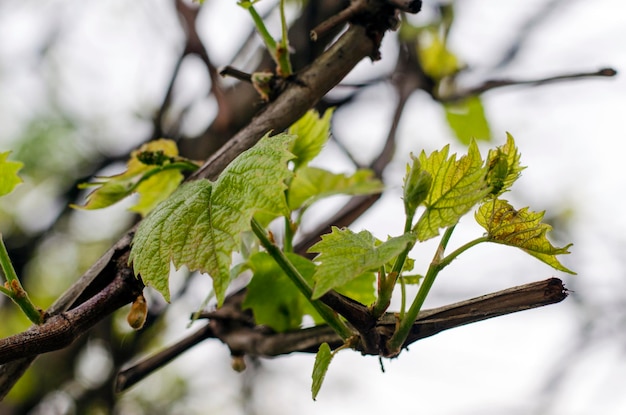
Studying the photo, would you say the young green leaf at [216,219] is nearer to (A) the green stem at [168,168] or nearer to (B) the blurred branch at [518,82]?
(A) the green stem at [168,168]

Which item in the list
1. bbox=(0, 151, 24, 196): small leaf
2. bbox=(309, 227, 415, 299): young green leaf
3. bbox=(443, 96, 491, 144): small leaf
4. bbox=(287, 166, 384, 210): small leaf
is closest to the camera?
bbox=(309, 227, 415, 299): young green leaf

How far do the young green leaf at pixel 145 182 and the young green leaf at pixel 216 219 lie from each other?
104 millimetres

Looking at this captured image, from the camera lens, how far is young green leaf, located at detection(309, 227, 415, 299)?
0.91ft

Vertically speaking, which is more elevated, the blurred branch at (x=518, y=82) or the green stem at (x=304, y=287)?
the green stem at (x=304, y=287)

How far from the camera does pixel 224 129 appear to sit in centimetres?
89

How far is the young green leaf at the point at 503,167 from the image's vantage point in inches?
12.7

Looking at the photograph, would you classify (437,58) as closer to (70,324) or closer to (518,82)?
(518,82)

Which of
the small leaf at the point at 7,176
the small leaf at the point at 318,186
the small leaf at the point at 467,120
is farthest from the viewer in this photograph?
the small leaf at the point at 467,120

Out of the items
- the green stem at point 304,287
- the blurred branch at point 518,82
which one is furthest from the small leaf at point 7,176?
the blurred branch at point 518,82

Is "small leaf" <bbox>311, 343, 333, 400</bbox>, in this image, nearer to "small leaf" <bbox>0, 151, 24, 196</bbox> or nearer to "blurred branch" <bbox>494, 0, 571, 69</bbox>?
"small leaf" <bbox>0, 151, 24, 196</bbox>

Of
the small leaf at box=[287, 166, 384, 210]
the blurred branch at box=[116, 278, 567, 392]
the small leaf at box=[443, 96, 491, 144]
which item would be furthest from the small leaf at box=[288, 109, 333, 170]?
the small leaf at box=[443, 96, 491, 144]

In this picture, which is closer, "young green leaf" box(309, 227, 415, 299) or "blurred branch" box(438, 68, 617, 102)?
"young green leaf" box(309, 227, 415, 299)

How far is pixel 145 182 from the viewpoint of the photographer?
1.55 feet

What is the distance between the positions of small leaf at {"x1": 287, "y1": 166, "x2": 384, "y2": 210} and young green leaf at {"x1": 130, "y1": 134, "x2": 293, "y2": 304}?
182mm
